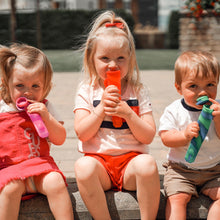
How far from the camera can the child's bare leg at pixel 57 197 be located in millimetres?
1879

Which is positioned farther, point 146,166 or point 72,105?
point 72,105

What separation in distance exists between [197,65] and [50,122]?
86 cm

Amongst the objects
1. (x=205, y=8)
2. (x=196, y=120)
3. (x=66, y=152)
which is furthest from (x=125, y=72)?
(x=205, y=8)

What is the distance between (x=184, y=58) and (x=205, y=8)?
328 inches

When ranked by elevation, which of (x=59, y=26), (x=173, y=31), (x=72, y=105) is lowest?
(x=173, y=31)

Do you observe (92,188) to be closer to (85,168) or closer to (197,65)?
(85,168)

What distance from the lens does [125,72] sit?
83.0 inches

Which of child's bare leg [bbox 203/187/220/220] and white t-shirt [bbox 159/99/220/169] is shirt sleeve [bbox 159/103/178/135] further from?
child's bare leg [bbox 203/187/220/220]

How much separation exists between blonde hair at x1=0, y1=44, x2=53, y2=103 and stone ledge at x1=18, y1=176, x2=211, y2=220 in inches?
23.8

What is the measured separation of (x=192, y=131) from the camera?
194 cm

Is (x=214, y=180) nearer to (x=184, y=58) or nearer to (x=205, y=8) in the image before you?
(x=184, y=58)

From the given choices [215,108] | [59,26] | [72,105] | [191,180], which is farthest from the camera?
[59,26]

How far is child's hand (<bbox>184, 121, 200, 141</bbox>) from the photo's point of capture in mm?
1930

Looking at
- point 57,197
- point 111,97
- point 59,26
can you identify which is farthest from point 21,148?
point 59,26
